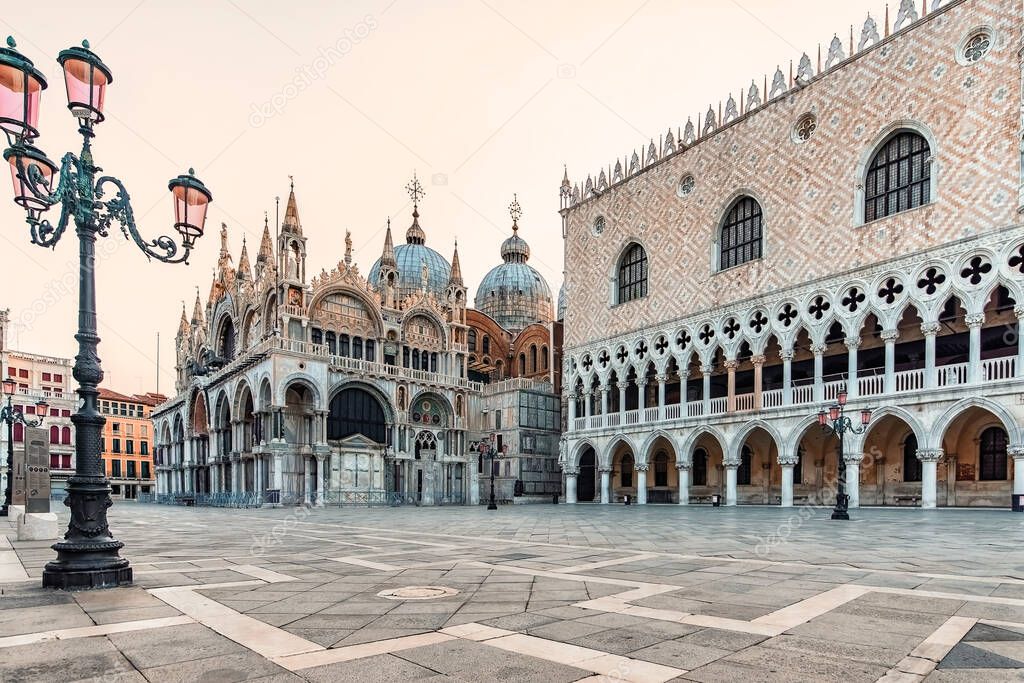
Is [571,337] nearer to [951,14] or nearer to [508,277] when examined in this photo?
[951,14]

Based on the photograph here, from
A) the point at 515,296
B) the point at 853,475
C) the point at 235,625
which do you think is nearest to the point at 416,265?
the point at 515,296

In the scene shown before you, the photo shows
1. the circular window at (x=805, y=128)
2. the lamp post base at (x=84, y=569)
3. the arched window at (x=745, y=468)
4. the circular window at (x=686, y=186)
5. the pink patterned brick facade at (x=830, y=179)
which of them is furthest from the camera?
the circular window at (x=686, y=186)

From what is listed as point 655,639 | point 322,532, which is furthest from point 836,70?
point 655,639

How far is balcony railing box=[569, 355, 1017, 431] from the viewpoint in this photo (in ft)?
73.5

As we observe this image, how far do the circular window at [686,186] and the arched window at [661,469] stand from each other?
14.6 metres

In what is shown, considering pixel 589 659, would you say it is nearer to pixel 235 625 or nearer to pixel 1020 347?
pixel 235 625

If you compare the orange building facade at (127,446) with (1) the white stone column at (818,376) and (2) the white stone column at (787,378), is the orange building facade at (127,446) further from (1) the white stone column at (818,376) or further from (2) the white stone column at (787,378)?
(1) the white stone column at (818,376)

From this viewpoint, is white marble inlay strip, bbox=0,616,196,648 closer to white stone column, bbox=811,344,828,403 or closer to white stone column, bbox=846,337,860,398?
white stone column, bbox=846,337,860,398

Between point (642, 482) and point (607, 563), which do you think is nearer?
point (607, 563)

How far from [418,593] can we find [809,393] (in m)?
24.9

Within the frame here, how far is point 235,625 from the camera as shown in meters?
5.20

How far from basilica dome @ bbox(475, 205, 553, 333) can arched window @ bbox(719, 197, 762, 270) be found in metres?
33.9

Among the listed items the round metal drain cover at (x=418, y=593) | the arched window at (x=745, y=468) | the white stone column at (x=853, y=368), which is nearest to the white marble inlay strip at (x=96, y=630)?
the round metal drain cover at (x=418, y=593)

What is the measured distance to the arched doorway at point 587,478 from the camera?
41281 millimetres
